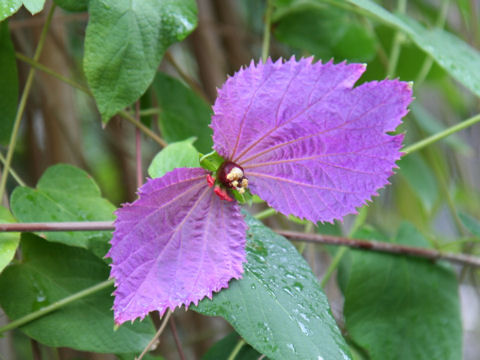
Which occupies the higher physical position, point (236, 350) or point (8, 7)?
point (8, 7)

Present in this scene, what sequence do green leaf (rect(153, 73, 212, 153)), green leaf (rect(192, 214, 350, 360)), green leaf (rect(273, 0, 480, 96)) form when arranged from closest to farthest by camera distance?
green leaf (rect(192, 214, 350, 360)) < green leaf (rect(273, 0, 480, 96)) < green leaf (rect(153, 73, 212, 153))

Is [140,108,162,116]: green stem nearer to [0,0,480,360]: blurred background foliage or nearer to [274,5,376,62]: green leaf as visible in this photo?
[0,0,480,360]: blurred background foliage

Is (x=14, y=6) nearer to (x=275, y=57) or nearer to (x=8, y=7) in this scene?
(x=8, y=7)

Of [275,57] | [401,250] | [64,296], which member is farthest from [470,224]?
[275,57]

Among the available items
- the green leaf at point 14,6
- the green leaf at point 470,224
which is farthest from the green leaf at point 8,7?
the green leaf at point 470,224

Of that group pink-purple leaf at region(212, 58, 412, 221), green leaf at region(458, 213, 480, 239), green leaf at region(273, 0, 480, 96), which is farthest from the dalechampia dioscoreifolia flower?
green leaf at region(458, 213, 480, 239)

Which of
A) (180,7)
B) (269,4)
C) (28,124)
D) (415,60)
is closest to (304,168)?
(180,7)

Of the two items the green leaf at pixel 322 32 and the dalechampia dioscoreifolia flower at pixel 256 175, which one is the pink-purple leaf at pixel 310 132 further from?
the green leaf at pixel 322 32
